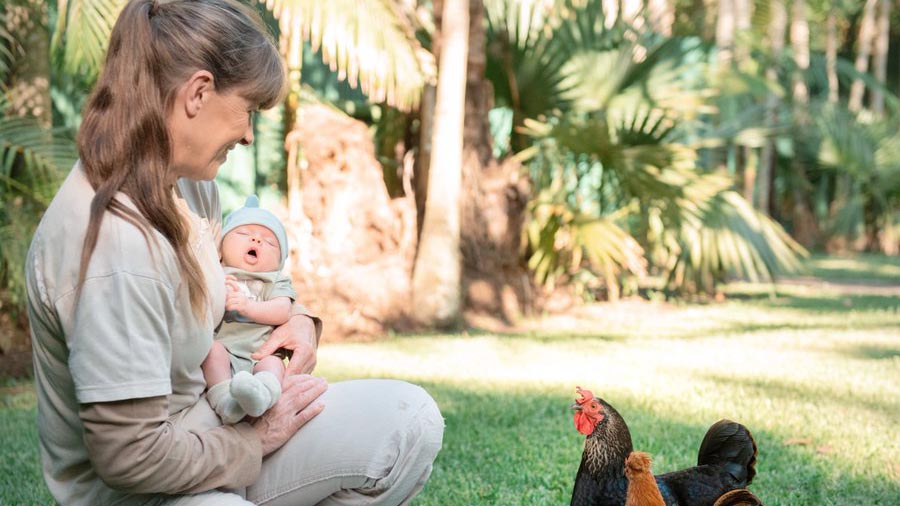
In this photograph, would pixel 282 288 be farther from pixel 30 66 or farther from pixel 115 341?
pixel 30 66

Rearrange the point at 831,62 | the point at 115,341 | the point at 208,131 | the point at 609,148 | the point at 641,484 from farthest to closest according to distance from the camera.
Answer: the point at 831,62, the point at 609,148, the point at 641,484, the point at 208,131, the point at 115,341

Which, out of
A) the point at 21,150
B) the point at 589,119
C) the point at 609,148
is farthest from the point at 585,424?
the point at 589,119

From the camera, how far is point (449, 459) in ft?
14.8

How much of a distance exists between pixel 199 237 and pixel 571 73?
317 inches

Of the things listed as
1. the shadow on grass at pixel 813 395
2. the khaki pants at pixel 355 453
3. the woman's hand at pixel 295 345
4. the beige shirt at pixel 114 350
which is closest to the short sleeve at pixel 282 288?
the woman's hand at pixel 295 345

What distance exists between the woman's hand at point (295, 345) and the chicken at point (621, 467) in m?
0.84

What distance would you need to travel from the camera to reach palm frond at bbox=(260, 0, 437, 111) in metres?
7.95

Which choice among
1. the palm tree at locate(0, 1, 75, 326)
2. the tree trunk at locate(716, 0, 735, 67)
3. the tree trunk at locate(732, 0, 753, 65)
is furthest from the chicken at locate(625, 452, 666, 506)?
the tree trunk at locate(716, 0, 735, 67)

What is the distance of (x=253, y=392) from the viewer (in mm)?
2277

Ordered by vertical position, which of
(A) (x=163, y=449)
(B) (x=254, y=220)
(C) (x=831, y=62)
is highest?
(C) (x=831, y=62)

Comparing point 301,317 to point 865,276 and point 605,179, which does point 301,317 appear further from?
point 865,276

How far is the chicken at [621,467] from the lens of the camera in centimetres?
311

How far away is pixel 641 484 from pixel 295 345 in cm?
109

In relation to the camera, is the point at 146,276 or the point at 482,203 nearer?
the point at 146,276
